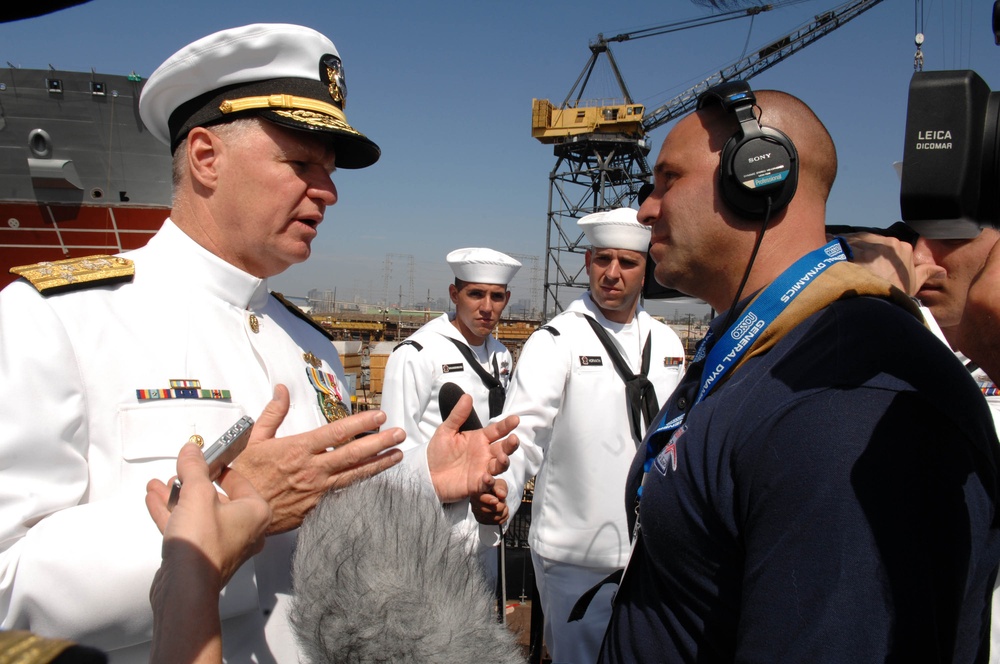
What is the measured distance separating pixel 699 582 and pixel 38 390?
5.02 ft

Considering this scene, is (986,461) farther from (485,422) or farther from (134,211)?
(134,211)

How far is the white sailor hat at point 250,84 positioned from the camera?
178 centimetres

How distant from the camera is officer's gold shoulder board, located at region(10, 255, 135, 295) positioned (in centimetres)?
149

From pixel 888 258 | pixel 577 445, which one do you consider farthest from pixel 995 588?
pixel 577 445

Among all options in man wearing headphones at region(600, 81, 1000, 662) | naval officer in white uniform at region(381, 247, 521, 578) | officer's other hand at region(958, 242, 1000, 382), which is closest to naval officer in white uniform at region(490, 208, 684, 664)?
naval officer in white uniform at region(381, 247, 521, 578)

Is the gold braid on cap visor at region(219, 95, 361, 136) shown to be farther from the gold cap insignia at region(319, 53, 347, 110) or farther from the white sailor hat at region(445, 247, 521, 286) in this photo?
the white sailor hat at region(445, 247, 521, 286)

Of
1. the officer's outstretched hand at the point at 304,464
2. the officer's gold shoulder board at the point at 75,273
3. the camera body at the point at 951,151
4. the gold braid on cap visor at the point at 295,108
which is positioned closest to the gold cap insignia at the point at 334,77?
the gold braid on cap visor at the point at 295,108

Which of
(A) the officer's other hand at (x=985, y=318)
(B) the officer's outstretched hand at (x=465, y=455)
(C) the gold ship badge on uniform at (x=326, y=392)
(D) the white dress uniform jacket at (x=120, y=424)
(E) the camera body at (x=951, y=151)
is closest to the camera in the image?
(E) the camera body at (x=951, y=151)

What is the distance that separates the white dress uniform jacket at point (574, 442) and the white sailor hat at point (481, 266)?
196 cm

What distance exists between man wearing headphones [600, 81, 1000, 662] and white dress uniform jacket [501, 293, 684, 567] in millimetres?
1983

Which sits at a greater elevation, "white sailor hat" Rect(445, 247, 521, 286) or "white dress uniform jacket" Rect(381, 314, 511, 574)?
"white sailor hat" Rect(445, 247, 521, 286)

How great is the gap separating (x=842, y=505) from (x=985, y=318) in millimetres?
398

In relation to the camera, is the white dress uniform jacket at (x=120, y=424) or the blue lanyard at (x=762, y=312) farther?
the blue lanyard at (x=762, y=312)

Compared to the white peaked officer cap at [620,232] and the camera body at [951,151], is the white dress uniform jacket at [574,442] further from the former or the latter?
the camera body at [951,151]
